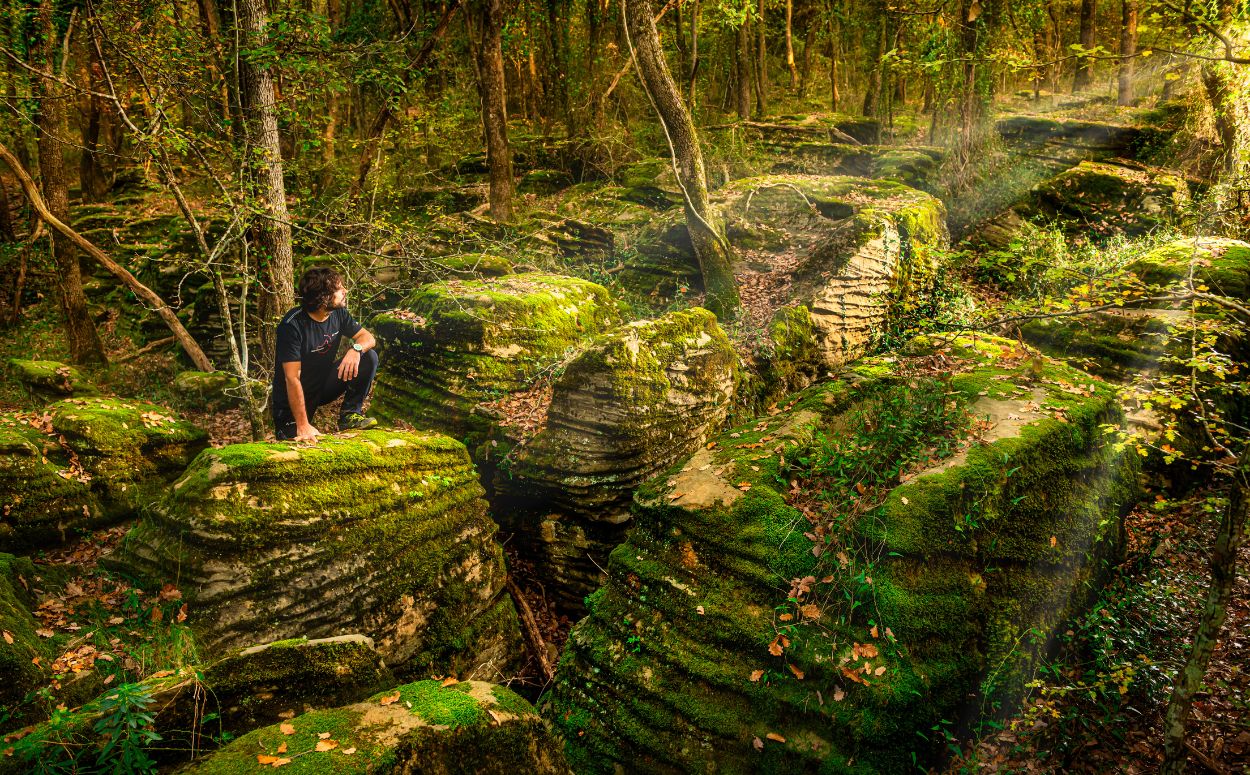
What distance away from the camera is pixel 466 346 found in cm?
793

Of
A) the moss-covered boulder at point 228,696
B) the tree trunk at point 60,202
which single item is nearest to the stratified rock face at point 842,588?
the moss-covered boulder at point 228,696

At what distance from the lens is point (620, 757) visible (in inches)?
173

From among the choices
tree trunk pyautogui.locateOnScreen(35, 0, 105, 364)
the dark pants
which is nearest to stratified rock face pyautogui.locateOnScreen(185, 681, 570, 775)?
the dark pants

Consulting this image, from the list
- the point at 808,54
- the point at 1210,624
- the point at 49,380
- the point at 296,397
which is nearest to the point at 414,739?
the point at 296,397

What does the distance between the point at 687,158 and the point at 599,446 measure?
5469 mm

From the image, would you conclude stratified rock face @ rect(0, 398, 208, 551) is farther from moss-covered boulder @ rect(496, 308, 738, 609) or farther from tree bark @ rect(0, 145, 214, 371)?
moss-covered boulder @ rect(496, 308, 738, 609)

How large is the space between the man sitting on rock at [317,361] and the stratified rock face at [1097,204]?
38.7 feet

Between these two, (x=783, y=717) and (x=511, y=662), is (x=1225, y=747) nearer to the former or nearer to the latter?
(x=783, y=717)

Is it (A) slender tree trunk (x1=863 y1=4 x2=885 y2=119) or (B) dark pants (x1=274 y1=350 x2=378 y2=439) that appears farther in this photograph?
(A) slender tree trunk (x1=863 y1=4 x2=885 y2=119)

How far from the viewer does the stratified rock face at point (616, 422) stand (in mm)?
6859

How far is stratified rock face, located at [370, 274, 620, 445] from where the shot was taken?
777 centimetres

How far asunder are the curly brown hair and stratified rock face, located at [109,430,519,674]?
1229 mm

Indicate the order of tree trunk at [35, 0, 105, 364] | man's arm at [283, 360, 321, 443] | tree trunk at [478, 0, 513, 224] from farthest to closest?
tree trunk at [478, 0, 513, 224] → tree trunk at [35, 0, 105, 364] → man's arm at [283, 360, 321, 443]

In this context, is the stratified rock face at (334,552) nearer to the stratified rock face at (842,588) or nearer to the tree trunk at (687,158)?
the stratified rock face at (842,588)
